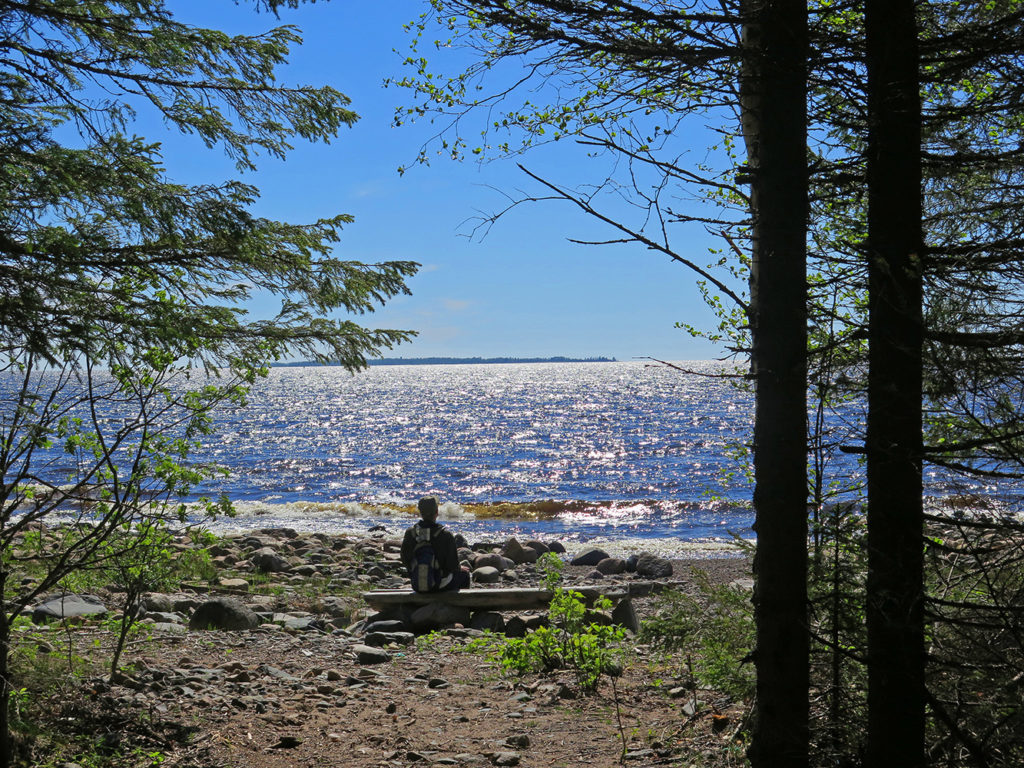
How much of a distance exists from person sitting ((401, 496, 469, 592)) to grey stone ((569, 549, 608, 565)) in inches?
363

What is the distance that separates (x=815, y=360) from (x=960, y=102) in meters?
1.67

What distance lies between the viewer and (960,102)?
4363mm

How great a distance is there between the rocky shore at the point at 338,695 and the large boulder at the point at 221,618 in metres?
0.01

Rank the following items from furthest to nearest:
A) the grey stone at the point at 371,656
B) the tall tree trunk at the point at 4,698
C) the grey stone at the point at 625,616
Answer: the grey stone at the point at 625,616, the grey stone at the point at 371,656, the tall tree trunk at the point at 4,698

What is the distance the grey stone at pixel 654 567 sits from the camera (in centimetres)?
1698

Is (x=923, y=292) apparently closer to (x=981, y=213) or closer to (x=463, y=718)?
(x=981, y=213)

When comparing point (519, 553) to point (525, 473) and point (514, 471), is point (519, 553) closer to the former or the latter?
point (525, 473)

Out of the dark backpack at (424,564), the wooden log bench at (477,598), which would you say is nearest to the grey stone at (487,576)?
the wooden log bench at (477,598)

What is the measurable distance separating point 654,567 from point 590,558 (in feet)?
7.31

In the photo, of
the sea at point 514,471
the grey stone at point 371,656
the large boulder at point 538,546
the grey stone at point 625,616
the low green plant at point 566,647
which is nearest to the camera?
the low green plant at point 566,647

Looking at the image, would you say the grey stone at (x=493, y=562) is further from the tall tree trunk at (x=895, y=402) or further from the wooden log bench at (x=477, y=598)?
the tall tree trunk at (x=895, y=402)

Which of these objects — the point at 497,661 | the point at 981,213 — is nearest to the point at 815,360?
the point at 981,213

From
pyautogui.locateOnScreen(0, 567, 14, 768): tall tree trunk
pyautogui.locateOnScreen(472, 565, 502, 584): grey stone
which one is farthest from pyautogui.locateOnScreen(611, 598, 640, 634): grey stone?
pyautogui.locateOnScreen(472, 565, 502, 584): grey stone

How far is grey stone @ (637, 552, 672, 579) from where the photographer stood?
1698 cm
